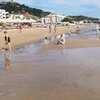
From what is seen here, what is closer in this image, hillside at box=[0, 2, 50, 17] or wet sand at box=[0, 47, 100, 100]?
wet sand at box=[0, 47, 100, 100]

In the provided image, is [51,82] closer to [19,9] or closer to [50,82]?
[50,82]

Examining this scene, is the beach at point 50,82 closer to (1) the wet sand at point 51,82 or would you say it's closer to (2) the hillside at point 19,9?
(1) the wet sand at point 51,82

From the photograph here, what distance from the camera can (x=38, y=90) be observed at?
26.3 feet

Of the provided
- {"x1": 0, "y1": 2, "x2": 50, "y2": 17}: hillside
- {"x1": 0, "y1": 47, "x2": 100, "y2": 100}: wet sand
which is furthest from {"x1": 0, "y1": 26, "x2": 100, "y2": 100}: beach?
{"x1": 0, "y1": 2, "x2": 50, "y2": 17}: hillside

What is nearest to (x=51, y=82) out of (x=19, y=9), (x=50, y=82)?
(x=50, y=82)

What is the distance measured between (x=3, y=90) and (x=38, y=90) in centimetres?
92

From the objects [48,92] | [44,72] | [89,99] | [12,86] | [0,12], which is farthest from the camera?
[0,12]

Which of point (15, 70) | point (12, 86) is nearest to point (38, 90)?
point (12, 86)

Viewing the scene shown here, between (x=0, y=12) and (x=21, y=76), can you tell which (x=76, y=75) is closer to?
(x=21, y=76)

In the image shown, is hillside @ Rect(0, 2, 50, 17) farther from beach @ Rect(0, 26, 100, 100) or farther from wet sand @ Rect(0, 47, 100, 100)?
wet sand @ Rect(0, 47, 100, 100)

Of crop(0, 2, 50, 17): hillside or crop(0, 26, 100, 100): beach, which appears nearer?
crop(0, 26, 100, 100): beach

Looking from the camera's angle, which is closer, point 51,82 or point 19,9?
point 51,82

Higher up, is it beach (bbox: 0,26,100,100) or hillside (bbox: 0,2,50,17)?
hillside (bbox: 0,2,50,17)

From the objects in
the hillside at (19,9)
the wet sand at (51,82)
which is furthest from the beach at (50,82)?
the hillside at (19,9)
